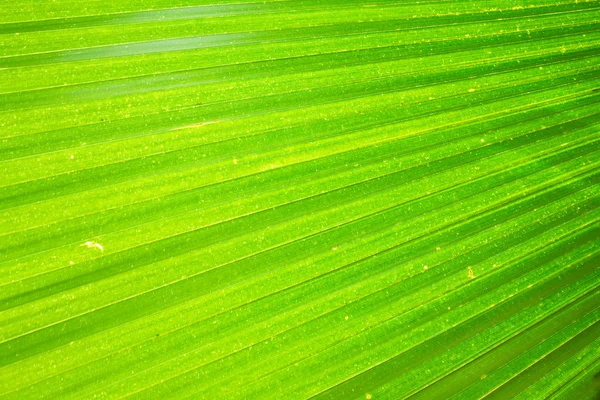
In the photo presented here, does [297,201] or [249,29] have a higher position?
[249,29]

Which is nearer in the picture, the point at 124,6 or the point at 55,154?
the point at 55,154

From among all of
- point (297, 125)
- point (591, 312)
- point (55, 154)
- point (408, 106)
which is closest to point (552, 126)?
point (408, 106)

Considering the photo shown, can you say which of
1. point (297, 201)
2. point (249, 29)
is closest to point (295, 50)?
point (249, 29)

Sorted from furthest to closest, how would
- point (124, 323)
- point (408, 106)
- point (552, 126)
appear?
1. point (552, 126)
2. point (408, 106)
3. point (124, 323)

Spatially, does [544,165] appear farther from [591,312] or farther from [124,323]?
[124,323]

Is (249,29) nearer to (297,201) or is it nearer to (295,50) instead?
(295,50)

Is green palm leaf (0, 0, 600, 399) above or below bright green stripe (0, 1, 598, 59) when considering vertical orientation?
below

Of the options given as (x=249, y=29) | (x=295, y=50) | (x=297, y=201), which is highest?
(x=249, y=29)

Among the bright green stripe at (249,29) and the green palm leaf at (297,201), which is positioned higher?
the bright green stripe at (249,29)
